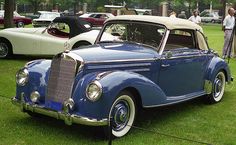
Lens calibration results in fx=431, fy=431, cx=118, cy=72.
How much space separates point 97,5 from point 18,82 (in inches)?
2626

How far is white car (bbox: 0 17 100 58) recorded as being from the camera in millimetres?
13023

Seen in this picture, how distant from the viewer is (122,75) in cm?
587

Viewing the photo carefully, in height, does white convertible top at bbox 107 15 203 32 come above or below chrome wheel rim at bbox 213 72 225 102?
above

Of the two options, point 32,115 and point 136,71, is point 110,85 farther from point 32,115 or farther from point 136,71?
point 32,115

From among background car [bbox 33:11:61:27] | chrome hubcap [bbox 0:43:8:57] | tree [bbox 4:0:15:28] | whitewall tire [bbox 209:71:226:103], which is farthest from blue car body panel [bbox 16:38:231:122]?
background car [bbox 33:11:61:27]

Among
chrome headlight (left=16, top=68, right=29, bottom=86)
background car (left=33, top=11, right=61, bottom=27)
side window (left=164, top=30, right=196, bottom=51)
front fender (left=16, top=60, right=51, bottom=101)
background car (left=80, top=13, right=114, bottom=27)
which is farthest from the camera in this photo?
background car (left=80, top=13, right=114, bottom=27)

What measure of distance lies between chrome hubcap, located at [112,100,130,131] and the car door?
108 centimetres

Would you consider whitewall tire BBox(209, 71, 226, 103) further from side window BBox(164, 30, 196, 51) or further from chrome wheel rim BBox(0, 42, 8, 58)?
chrome wheel rim BBox(0, 42, 8, 58)

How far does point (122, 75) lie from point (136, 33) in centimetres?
163

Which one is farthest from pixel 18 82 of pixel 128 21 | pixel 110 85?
pixel 128 21

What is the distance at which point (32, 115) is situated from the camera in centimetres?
689

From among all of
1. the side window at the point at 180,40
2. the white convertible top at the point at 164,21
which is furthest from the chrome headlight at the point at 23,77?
the side window at the point at 180,40

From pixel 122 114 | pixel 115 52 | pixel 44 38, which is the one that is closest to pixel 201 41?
pixel 115 52

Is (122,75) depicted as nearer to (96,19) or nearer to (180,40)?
(180,40)
